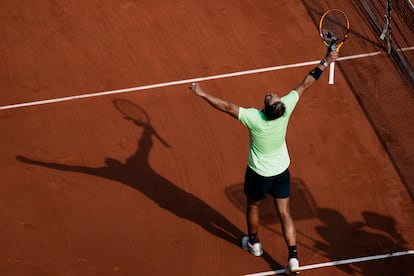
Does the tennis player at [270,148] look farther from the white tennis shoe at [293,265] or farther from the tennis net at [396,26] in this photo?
the tennis net at [396,26]

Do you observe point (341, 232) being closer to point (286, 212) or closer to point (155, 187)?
point (286, 212)

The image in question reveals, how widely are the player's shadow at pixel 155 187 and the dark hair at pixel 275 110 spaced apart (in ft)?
6.95

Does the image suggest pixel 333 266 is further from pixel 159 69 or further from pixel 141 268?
pixel 159 69

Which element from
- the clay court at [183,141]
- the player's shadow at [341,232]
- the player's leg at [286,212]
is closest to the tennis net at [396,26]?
the clay court at [183,141]

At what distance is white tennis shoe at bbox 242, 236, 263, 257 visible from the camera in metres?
10.5

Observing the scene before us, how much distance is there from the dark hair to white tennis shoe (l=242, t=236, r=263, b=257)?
1912mm

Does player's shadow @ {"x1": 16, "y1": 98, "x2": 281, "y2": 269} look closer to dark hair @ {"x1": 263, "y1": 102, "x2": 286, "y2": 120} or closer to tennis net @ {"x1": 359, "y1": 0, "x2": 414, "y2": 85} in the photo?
dark hair @ {"x1": 263, "y1": 102, "x2": 286, "y2": 120}

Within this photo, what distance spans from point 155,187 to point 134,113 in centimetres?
156

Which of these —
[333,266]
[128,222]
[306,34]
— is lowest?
[333,266]

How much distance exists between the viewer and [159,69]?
13.6 metres

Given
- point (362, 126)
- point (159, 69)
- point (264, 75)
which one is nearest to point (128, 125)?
point (159, 69)

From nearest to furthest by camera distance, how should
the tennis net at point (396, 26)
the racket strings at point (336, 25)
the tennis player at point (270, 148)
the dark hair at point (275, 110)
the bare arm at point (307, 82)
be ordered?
the dark hair at point (275, 110) → the tennis player at point (270, 148) → the bare arm at point (307, 82) → the tennis net at point (396, 26) → the racket strings at point (336, 25)

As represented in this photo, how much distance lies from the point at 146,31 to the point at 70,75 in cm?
152

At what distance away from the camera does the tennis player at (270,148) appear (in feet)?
30.6
